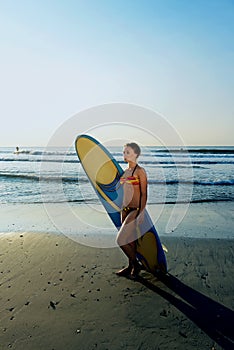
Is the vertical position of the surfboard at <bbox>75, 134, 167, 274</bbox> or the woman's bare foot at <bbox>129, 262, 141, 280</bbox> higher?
the surfboard at <bbox>75, 134, 167, 274</bbox>

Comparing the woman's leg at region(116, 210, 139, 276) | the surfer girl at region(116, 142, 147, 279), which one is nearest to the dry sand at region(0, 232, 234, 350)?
the woman's leg at region(116, 210, 139, 276)

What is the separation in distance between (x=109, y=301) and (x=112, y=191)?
164cm

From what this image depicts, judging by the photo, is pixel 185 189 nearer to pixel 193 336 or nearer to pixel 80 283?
pixel 80 283

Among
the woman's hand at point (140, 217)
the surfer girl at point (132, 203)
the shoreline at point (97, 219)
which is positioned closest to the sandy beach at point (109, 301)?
the surfer girl at point (132, 203)

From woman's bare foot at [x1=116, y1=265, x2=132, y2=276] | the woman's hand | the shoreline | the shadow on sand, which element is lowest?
the shoreline

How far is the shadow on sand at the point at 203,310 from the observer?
10.5ft

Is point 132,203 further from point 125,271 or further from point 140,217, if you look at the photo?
point 125,271

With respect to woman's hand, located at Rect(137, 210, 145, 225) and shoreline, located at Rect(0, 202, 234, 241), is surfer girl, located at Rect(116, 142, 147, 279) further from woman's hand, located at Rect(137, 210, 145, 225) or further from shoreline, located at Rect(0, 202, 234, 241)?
shoreline, located at Rect(0, 202, 234, 241)

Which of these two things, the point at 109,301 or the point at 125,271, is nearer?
the point at 109,301

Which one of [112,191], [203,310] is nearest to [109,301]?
[203,310]

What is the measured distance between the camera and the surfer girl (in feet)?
14.4

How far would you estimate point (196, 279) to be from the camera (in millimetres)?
4473

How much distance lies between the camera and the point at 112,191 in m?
5.02

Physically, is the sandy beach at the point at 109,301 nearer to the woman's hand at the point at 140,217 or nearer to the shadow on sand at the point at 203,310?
the shadow on sand at the point at 203,310
